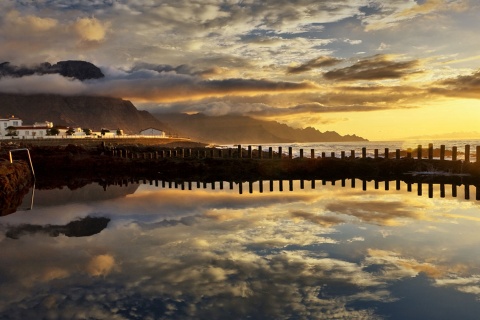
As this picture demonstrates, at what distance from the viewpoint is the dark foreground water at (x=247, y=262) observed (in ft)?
24.1

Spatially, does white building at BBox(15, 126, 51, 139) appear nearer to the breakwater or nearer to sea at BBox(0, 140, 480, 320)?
the breakwater

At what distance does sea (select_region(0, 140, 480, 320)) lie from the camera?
734 cm

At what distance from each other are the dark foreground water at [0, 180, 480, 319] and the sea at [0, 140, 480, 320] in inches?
1.4

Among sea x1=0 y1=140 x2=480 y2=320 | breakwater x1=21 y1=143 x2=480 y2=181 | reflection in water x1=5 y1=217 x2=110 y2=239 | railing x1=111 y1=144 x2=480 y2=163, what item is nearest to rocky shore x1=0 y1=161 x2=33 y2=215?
sea x1=0 y1=140 x2=480 y2=320

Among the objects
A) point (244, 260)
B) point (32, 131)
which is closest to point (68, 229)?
point (244, 260)

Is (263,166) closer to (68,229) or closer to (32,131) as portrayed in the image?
(68,229)

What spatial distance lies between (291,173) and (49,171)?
23.4 meters

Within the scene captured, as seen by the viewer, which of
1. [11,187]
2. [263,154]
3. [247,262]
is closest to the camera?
[247,262]

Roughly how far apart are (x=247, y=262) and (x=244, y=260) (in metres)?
0.17

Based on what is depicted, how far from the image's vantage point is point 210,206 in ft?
61.2

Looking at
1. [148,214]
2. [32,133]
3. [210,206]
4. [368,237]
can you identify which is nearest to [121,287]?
[368,237]

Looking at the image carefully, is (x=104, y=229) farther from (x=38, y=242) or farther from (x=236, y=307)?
(x=236, y=307)

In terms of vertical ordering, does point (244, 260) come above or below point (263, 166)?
below

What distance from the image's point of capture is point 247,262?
388 inches
